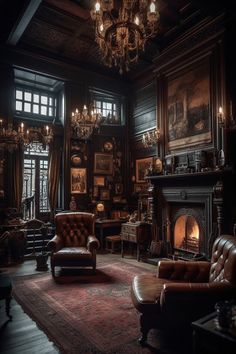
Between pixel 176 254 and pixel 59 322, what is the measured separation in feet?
13.2

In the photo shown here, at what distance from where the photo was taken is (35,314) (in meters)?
3.92

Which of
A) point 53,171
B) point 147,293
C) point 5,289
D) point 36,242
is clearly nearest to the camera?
point 147,293

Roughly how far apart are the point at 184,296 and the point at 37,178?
7253 millimetres

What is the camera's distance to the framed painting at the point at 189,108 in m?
6.55

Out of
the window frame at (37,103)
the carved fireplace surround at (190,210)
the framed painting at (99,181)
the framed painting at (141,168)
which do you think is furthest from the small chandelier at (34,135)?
the framed painting at (141,168)

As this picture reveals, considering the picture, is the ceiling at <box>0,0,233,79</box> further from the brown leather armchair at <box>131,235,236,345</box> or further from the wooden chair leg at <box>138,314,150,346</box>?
the wooden chair leg at <box>138,314,150,346</box>

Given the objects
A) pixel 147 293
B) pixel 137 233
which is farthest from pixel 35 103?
pixel 147 293

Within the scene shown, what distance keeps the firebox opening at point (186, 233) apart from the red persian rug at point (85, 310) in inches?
65.9

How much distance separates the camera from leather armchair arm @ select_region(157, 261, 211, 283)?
3.79 meters

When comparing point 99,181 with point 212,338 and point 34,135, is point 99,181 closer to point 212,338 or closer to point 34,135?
point 34,135

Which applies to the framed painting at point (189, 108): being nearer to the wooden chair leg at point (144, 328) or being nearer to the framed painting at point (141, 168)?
the framed painting at point (141, 168)

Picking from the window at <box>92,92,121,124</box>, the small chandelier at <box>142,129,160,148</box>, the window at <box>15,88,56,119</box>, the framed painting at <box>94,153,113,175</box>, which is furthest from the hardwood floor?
the window at <box>92,92,121,124</box>

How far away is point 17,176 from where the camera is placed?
8086 millimetres

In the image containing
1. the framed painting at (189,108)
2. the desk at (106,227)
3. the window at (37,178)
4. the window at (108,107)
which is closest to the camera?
the framed painting at (189,108)
